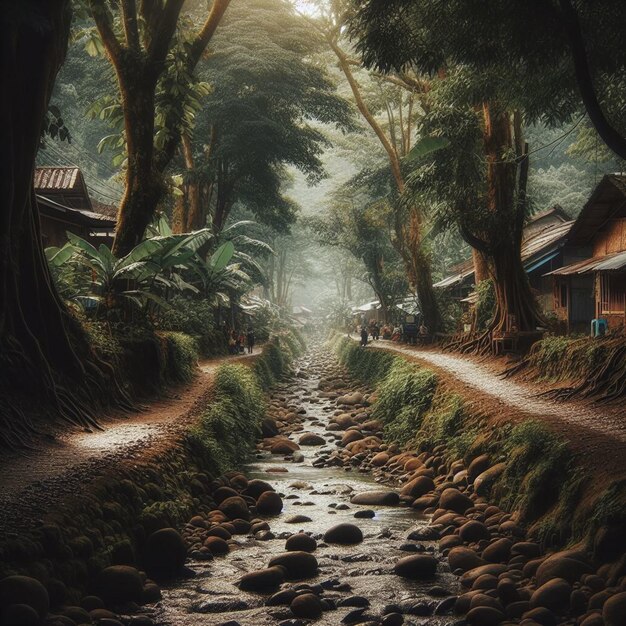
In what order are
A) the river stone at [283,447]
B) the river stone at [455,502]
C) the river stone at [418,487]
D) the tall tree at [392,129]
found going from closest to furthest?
the river stone at [455,502] < the river stone at [418,487] < the river stone at [283,447] < the tall tree at [392,129]

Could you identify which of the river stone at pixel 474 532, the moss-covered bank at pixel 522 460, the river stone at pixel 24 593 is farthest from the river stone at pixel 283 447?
the river stone at pixel 24 593

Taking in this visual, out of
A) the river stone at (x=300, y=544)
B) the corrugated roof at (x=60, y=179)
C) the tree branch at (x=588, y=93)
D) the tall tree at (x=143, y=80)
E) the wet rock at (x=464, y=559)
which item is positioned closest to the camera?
the wet rock at (x=464, y=559)

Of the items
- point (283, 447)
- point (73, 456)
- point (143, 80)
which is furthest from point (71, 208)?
point (73, 456)

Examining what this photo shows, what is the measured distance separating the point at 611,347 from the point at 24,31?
10.4 m

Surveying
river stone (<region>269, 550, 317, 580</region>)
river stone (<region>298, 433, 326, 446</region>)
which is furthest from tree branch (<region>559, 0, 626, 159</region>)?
river stone (<region>298, 433, 326, 446</region>)

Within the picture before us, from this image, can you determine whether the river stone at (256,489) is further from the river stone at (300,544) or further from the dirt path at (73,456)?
the river stone at (300,544)

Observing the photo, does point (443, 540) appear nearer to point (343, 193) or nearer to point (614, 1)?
point (614, 1)

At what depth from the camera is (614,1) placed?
1090 centimetres

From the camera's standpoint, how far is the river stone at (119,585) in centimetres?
669

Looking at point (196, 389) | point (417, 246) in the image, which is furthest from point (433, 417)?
point (417, 246)

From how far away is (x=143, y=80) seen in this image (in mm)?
14672

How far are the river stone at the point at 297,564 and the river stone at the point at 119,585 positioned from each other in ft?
5.53

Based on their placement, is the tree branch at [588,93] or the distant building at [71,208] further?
the distant building at [71,208]

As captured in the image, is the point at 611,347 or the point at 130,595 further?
the point at 611,347
